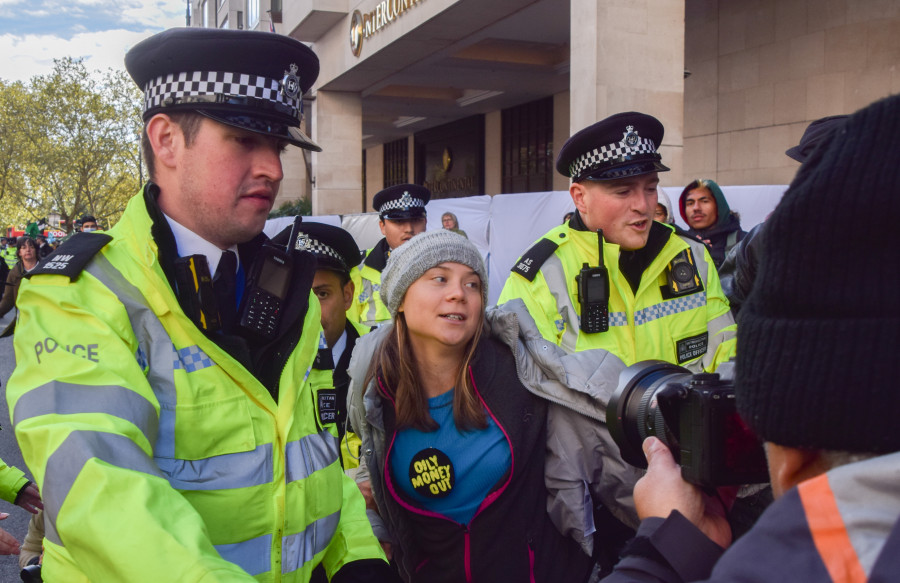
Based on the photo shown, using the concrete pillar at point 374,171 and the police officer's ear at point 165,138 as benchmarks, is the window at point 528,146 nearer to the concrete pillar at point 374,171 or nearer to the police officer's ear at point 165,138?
the concrete pillar at point 374,171

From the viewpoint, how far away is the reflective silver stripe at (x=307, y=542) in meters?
1.75

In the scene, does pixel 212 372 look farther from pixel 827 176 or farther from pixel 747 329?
pixel 827 176

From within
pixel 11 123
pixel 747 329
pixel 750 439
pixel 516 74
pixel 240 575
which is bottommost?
pixel 240 575

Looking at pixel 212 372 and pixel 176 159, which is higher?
pixel 176 159

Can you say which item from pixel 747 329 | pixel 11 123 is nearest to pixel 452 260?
pixel 747 329

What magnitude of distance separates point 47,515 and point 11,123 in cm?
3840

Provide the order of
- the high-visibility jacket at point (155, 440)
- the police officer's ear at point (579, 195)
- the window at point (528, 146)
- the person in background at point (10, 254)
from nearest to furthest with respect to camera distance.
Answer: the high-visibility jacket at point (155, 440) < the police officer's ear at point (579, 195) < the window at point (528, 146) < the person in background at point (10, 254)

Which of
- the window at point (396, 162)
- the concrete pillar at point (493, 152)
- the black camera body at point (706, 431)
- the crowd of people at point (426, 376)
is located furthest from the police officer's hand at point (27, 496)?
the window at point (396, 162)

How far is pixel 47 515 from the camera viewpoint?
4.51ft

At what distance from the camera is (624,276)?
3.47 m

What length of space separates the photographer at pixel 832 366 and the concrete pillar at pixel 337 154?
18.4 m

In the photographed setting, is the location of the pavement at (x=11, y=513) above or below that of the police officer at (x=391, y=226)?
below

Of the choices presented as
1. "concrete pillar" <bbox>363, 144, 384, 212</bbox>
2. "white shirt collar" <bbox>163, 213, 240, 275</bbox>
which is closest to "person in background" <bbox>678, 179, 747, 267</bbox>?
"white shirt collar" <bbox>163, 213, 240, 275</bbox>

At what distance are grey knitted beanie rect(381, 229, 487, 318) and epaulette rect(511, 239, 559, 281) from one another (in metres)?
0.53
